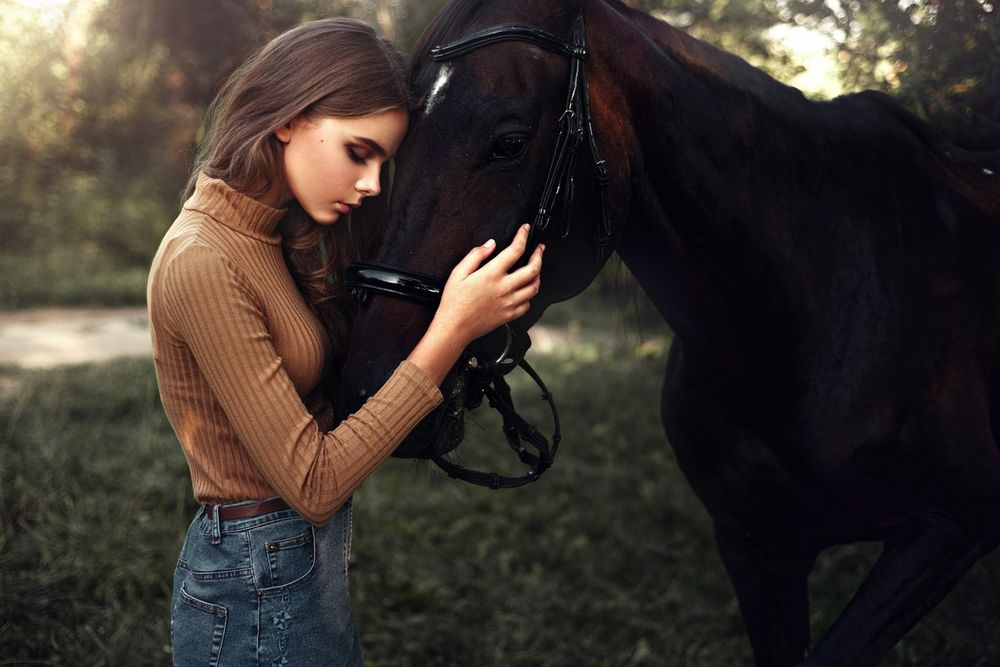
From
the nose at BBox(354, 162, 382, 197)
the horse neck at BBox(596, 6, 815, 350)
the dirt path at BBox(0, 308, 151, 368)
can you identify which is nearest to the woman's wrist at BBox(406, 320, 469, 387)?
the nose at BBox(354, 162, 382, 197)

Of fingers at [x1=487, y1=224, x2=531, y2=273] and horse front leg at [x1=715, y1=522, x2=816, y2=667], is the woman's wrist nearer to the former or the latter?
fingers at [x1=487, y1=224, x2=531, y2=273]

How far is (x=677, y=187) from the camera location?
182cm

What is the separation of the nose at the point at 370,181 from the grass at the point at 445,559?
1002mm

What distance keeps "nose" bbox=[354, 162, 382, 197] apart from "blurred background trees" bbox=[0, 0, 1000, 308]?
674 mm

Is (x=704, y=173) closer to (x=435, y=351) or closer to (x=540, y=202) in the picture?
(x=540, y=202)

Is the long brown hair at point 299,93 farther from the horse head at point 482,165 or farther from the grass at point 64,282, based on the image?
the grass at point 64,282

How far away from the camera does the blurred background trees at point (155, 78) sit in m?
2.74

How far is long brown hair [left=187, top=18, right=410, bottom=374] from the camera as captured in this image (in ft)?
4.95

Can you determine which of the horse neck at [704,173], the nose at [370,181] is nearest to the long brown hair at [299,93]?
the nose at [370,181]

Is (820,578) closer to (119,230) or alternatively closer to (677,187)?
(677,187)

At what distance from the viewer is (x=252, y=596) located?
5.07 feet

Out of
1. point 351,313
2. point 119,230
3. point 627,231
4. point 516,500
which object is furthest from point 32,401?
point 119,230

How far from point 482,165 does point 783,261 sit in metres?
0.78

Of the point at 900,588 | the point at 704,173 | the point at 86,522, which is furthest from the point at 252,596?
the point at 86,522
